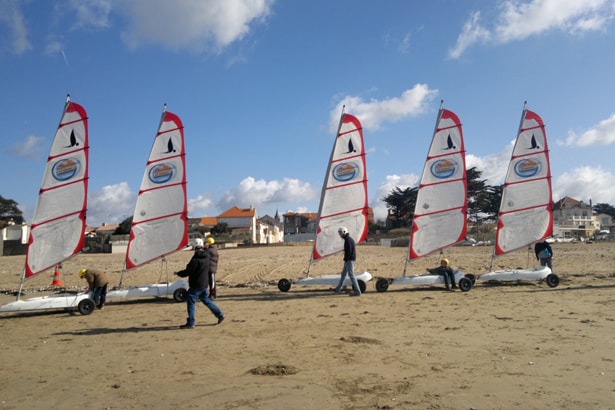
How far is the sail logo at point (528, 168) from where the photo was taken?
47.9 feet

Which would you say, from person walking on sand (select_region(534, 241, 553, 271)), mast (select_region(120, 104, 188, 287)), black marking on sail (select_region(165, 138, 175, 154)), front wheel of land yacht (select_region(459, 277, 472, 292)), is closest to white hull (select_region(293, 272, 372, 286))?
front wheel of land yacht (select_region(459, 277, 472, 292))

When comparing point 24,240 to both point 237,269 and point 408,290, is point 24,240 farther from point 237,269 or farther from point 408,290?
point 408,290

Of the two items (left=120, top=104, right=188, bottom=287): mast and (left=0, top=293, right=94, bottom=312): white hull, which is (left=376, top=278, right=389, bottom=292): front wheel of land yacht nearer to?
(left=120, top=104, right=188, bottom=287): mast

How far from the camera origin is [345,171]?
1411 cm

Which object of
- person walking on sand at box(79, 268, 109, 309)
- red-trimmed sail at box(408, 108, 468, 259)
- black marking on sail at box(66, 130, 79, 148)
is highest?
black marking on sail at box(66, 130, 79, 148)

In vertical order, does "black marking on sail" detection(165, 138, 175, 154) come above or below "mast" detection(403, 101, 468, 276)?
above

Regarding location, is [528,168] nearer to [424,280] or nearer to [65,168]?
[424,280]

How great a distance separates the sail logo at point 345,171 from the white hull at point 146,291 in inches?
218

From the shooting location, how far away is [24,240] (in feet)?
166

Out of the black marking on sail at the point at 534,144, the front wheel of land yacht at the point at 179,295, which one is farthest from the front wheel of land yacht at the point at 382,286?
the black marking on sail at the point at 534,144

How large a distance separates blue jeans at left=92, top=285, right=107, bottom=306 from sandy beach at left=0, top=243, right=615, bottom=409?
293 millimetres

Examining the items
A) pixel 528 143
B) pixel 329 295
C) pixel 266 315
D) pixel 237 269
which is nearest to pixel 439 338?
pixel 266 315

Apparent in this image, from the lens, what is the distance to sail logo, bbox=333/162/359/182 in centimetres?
1408

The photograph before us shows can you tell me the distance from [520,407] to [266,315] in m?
6.06
